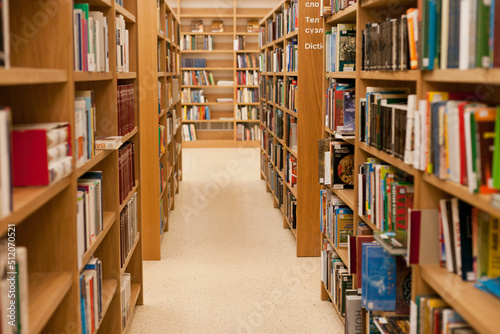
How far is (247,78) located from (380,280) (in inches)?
350

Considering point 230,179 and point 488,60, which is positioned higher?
point 488,60

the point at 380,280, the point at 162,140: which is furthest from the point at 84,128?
the point at 162,140

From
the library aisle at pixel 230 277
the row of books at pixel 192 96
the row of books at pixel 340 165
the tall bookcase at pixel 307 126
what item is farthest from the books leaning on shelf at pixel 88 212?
the row of books at pixel 192 96

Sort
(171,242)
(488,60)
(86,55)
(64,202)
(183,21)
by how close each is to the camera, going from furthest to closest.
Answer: (183,21)
(171,242)
(86,55)
(64,202)
(488,60)

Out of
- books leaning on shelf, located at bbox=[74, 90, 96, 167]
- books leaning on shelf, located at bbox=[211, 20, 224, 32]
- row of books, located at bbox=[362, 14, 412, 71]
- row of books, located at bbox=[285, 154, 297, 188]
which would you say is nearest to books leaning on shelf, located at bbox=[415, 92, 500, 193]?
row of books, located at bbox=[362, 14, 412, 71]

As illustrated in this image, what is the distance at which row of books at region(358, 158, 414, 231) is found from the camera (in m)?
2.42

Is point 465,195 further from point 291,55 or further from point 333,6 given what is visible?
point 291,55

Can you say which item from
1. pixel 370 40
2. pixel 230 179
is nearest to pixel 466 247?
pixel 370 40

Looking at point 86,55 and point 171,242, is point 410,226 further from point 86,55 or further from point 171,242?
point 171,242

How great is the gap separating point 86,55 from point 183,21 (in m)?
9.31

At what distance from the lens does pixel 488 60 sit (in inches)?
61.3

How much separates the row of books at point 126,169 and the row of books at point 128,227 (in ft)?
0.27

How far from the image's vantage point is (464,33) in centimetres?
169

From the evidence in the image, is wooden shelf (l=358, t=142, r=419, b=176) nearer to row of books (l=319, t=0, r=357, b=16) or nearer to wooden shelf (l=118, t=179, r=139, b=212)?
row of books (l=319, t=0, r=357, b=16)
